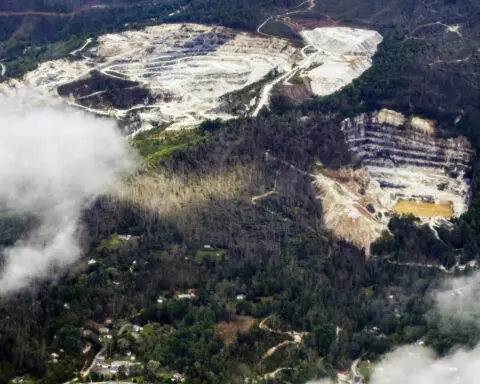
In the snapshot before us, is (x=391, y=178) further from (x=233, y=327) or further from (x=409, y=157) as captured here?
(x=233, y=327)

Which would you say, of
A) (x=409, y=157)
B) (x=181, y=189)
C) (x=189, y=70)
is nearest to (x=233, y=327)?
(x=181, y=189)

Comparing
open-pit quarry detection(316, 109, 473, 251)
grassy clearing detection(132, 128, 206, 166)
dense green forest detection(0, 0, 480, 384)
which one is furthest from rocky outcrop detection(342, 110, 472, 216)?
grassy clearing detection(132, 128, 206, 166)

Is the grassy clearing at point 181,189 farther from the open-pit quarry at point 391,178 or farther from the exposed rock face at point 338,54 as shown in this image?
the exposed rock face at point 338,54

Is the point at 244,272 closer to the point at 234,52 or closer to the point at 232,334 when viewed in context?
the point at 232,334

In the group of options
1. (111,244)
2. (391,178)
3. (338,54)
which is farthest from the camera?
(338,54)

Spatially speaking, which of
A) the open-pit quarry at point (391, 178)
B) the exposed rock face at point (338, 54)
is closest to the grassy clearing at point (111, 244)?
the open-pit quarry at point (391, 178)

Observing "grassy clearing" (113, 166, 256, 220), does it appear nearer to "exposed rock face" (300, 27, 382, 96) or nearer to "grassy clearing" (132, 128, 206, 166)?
"grassy clearing" (132, 128, 206, 166)
